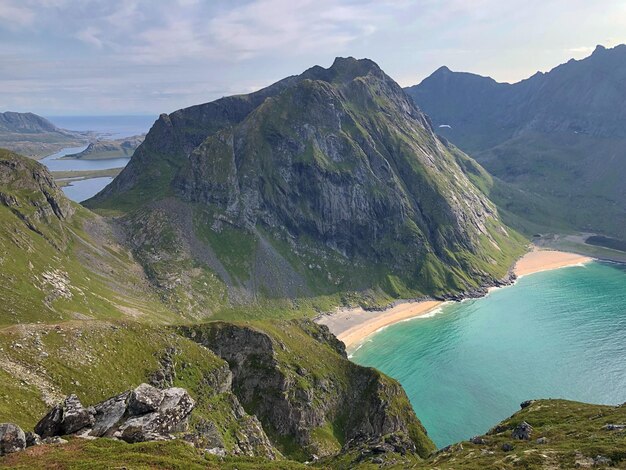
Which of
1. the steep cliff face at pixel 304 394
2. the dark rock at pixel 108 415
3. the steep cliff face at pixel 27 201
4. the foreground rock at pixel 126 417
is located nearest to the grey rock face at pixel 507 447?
the steep cliff face at pixel 304 394

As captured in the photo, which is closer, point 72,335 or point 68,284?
point 72,335

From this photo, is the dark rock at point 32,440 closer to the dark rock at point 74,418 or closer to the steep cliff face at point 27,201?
the dark rock at point 74,418

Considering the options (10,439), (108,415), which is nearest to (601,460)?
(108,415)

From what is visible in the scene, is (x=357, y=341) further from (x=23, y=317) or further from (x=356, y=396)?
(x=23, y=317)

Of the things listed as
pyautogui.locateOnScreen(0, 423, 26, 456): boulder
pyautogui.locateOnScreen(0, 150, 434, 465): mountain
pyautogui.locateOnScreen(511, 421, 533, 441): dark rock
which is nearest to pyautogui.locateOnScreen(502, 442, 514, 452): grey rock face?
pyautogui.locateOnScreen(511, 421, 533, 441): dark rock

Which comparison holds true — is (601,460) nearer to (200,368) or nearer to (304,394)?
(304,394)

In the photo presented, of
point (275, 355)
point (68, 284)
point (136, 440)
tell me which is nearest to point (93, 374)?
point (136, 440)
